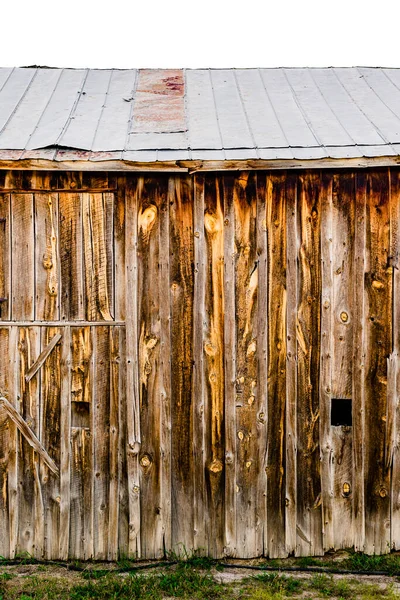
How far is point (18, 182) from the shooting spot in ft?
15.1

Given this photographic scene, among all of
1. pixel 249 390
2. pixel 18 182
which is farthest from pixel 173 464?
pixel 18 182

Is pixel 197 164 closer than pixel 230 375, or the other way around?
pixel 197 164

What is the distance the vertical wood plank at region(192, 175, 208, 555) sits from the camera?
463cm

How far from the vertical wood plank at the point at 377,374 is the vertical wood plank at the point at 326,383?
302 mm

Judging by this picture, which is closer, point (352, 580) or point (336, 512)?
point (352, 580)

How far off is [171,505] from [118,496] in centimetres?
45

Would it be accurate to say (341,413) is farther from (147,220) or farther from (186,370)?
(147,220)

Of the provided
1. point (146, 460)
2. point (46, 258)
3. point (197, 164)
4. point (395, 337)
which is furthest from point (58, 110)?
point (395, 337)

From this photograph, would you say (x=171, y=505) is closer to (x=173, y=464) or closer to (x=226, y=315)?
(x=173, y=464)

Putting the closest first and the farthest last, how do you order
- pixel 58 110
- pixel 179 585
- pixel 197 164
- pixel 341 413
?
1. pixel 179 585
2. pixel 197 164
3. pixel 341 413
4. pixel 58 110

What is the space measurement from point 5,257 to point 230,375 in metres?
2.10

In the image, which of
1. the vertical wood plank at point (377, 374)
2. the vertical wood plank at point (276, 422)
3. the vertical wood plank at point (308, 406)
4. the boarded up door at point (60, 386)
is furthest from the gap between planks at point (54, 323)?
the vertical wood plank at point (377, 374)

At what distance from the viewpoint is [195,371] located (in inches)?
183

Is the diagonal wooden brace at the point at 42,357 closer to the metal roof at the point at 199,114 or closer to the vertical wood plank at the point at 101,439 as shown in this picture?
the vertical wood plank at the point at 101,439
